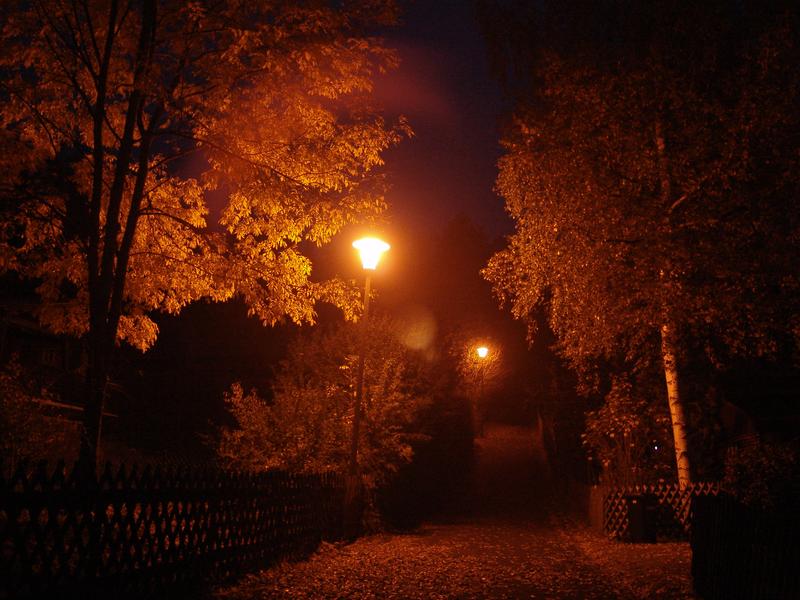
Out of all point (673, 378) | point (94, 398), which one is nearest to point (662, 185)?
point (673, 378)

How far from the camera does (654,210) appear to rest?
49.5 ft

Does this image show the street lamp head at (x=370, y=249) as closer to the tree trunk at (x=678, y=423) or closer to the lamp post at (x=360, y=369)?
the lamp post at (x=360, y=369)

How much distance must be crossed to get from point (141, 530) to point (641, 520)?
1101cm

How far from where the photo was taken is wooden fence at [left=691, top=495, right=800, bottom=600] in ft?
20.3

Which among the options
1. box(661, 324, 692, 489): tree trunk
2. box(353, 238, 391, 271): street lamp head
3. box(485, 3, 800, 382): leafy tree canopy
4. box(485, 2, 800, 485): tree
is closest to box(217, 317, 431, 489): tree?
box(353, 238, 391, 271): street lamp head

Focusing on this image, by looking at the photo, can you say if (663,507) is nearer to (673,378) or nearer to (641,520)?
(641,520)

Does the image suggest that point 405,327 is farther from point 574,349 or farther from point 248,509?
point 248,509

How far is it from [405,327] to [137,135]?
1275cm

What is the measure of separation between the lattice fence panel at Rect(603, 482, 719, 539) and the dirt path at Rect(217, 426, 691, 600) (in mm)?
696

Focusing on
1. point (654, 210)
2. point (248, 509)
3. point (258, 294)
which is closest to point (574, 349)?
point (654, 210)

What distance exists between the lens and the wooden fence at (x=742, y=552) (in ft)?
20.3

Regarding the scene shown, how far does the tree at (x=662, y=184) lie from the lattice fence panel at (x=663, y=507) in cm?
40

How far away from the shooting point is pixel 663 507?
623 inches

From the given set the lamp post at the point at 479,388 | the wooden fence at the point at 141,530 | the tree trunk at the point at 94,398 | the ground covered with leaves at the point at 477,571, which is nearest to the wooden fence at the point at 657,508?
the ground covered with leaves at the point at 477,571
